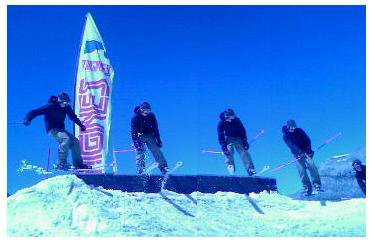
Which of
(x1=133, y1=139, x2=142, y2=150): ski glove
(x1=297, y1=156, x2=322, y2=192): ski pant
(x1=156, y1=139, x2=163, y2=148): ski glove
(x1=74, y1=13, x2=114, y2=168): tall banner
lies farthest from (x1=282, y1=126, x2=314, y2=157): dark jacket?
(x1=74, y1=13, x2=114, y2=168): tall banner

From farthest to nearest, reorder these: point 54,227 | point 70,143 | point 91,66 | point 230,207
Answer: point 91,66 → point 70,143 → point 230,207 → point 54,227

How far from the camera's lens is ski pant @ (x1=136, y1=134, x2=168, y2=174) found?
6.30m

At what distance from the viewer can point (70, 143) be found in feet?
21.0

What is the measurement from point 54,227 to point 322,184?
11.2ft

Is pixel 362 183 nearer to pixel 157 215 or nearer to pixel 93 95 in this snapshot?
pixel 157 215

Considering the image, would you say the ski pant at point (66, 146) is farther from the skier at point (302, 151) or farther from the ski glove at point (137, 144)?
the skier at point (302, 151)

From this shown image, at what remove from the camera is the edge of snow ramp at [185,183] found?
237 inches

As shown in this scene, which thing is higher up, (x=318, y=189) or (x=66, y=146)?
(x=66, y=146)

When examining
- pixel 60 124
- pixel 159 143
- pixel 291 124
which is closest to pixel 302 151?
pixel 291 124

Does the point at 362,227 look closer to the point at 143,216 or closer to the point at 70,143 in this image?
the point at 143,216

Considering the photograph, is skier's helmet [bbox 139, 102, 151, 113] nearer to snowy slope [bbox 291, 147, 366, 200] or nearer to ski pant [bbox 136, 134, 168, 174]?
ski pant [bbox 136, 134, 168, 174]

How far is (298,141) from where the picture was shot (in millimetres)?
6492

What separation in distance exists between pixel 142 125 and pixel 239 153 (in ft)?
4.35
